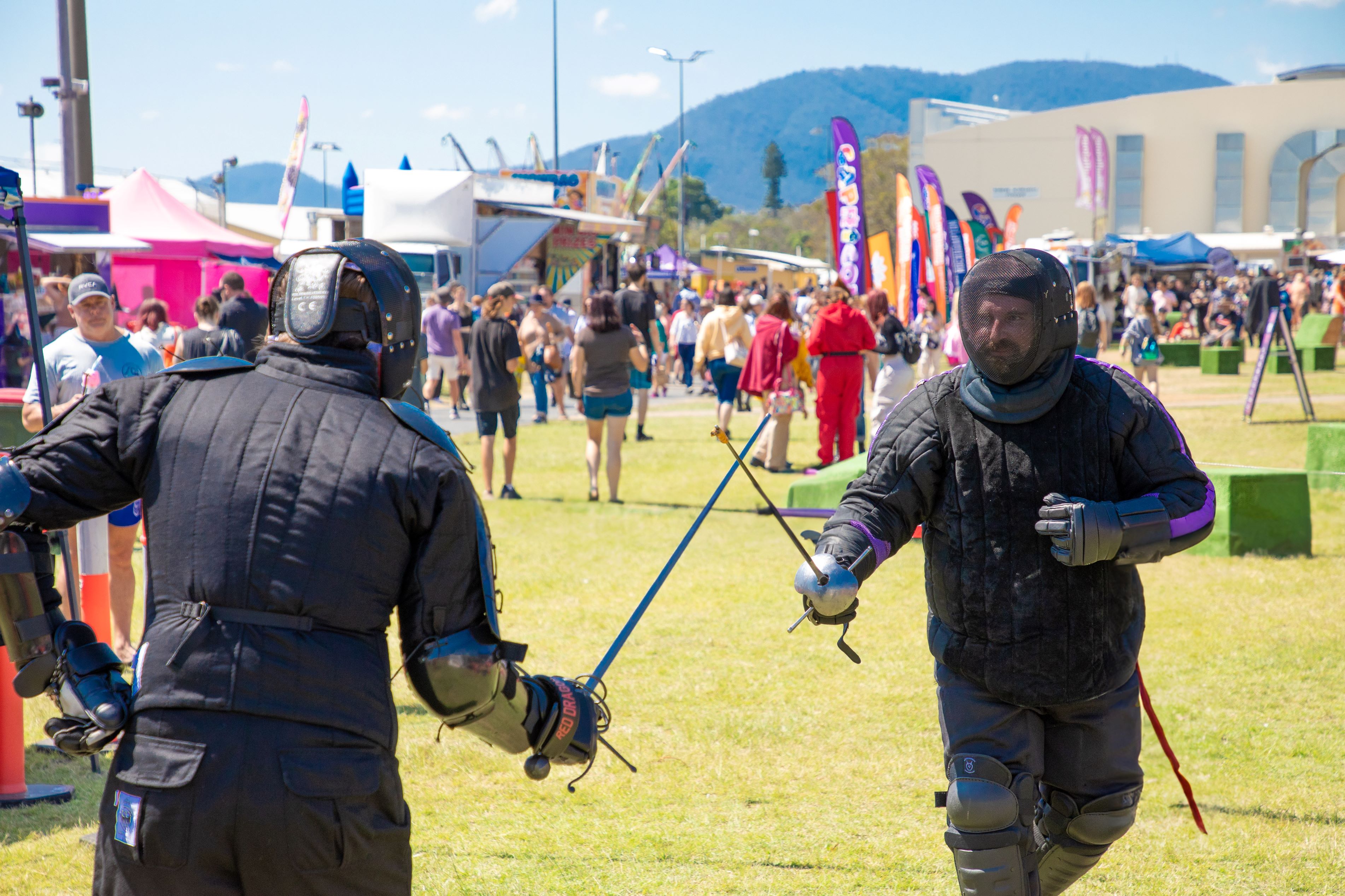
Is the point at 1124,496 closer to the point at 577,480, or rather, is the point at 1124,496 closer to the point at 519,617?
the point at 519,617

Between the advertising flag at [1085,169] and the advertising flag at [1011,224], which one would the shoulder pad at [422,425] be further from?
the advertising flag at [1085,169]

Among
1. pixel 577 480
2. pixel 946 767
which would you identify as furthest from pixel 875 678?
pixel 577 480

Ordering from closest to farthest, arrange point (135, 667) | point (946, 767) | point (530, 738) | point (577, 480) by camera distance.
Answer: point (135, 667)
point (530, 738)
point (946, 767)
point (577, 480)

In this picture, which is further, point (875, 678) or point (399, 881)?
point (875, 678)

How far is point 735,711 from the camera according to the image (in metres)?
6.00

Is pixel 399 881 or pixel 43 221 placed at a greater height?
pixel 43 221

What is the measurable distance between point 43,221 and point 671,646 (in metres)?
Answer: 10.3

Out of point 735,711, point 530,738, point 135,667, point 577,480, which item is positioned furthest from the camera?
point 577,480

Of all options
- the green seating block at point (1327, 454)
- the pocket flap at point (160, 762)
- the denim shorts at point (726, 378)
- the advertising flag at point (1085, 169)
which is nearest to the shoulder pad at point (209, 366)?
the pocket flap at point (160, 762)

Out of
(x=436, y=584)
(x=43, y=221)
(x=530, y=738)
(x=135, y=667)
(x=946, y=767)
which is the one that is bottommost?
(x=946, y=767)

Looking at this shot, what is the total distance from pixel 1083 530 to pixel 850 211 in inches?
499

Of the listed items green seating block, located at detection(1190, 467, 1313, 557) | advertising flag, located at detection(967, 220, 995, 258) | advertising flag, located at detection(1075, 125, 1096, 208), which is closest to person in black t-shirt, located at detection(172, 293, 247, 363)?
green seating block, located at detection(1190, 467, 1313, 557)

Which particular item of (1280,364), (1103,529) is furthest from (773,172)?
(1103,529)

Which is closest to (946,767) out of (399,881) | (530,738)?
(530,738)
